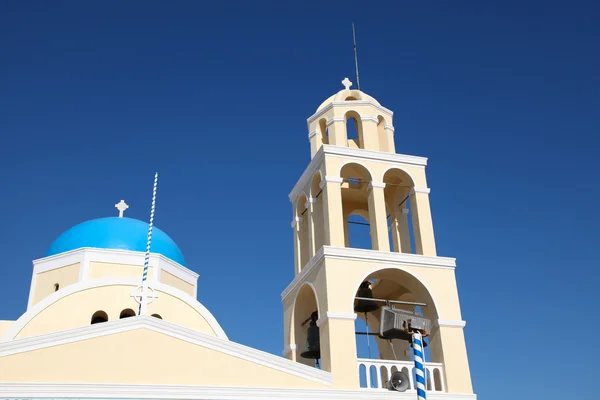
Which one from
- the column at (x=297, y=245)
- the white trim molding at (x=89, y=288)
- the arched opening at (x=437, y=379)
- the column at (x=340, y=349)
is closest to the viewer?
the column at (x=340, y=349)

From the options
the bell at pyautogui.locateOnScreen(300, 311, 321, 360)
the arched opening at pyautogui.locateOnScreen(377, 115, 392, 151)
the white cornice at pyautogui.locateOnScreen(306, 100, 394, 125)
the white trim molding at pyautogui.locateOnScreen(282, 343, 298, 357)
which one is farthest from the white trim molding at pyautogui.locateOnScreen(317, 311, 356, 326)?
the white cornice at pyautogui.locateOnScreen(306, 100, 394, 125)

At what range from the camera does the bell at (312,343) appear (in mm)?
10809

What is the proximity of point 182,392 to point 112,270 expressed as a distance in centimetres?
490

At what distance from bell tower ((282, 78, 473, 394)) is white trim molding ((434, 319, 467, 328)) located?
17 millimetres

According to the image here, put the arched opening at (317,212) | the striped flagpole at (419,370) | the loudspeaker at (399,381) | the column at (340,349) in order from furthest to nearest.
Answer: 1. the arched opening at (317,212)
2. the column at (340,349)
3. the loudspeaker at (399,381)
4. the striped flagpole at (419,370)

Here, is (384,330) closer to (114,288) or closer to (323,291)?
(323,291)

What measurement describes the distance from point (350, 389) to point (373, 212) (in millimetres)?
3208

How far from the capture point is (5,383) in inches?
314

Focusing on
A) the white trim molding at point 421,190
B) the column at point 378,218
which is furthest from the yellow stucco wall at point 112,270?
the white trim molding at point 421,190

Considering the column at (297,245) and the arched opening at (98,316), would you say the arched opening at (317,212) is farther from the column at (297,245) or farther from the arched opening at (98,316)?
the arched opening at (98,316)

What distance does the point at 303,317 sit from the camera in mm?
A: 11617

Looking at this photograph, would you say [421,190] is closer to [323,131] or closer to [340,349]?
[323,131]

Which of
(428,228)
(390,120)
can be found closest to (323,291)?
(428,228)

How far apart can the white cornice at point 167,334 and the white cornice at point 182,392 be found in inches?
13.5
